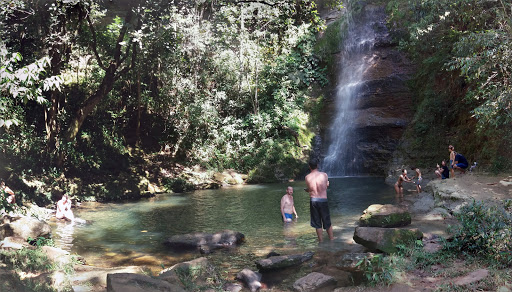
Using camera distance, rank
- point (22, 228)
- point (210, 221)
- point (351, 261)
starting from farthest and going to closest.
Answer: point (210, 221) < point (22, 228) < point (351, 261)

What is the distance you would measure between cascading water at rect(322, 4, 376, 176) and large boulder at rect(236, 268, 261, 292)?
14.8 m

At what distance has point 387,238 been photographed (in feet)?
20.9

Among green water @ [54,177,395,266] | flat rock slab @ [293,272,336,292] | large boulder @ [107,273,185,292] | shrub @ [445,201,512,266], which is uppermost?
shrub @ [445,201,512,266]

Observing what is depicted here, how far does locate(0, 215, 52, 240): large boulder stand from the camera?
8047 mm

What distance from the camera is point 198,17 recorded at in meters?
19.6

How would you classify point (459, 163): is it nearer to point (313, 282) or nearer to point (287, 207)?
point (287, 207)

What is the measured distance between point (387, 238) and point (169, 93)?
16.5m

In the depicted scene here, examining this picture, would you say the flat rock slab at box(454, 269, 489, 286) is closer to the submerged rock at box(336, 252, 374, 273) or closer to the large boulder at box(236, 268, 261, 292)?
the submerged rock at box(336, 252, 374, 273)

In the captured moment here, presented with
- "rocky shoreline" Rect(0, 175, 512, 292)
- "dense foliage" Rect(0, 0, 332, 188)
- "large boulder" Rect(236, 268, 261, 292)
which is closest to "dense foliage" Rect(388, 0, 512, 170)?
"rocky shoreline" Rect(0, 175, 512, 292)

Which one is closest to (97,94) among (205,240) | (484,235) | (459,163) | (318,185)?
(205,240)

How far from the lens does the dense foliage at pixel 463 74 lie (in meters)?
10.5

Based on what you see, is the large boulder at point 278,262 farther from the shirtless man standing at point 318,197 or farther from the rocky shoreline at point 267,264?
the shirtless man standing at point 318,197

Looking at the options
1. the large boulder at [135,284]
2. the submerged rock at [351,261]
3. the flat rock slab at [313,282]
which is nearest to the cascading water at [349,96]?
the submerged rock at [351,261]

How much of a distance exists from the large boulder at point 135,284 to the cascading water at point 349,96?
53.5 feet
